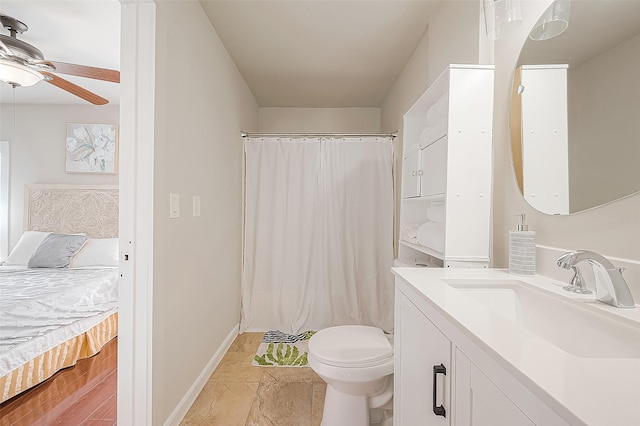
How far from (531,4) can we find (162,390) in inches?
88.3

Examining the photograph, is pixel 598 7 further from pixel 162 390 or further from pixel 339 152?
pixel 162 390

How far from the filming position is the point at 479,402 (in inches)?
22.0

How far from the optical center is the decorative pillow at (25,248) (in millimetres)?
2969

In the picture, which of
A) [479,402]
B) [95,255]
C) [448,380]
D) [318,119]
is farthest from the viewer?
[318,119]

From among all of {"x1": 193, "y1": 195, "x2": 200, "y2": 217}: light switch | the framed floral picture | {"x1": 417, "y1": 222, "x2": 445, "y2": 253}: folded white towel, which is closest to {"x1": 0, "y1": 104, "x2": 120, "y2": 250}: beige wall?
the framed floral picture

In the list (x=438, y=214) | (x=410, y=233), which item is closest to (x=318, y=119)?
(x=410, y=233)

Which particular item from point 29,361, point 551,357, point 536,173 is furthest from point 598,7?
point 29,361

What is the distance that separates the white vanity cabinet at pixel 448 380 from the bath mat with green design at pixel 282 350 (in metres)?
1.29

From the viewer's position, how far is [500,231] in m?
Answer: 1.25

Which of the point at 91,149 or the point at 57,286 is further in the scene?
the point at 91,149

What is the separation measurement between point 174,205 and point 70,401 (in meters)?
1.44

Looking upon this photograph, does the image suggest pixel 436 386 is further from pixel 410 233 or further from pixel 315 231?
pixel 315 231

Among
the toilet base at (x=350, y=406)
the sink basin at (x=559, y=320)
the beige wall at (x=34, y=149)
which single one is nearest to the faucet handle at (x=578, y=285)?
the sink basin at (x=559, y=320)

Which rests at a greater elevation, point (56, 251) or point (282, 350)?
point (56, 251)
